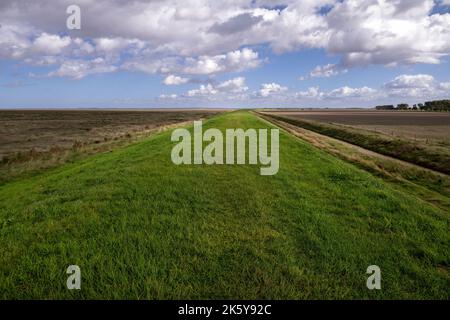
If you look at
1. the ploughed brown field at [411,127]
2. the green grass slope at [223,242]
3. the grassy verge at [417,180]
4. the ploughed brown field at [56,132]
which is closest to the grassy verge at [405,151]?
the grassy verge at [417,180]

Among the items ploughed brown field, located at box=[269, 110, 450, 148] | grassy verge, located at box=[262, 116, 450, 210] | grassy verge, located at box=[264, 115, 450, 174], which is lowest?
grassy verge, located at box=[262, 116, 450, 210]

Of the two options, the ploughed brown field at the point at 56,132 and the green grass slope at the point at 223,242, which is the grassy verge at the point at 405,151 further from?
the ploughed brown field at the point at 56,132

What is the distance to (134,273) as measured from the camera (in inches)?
226

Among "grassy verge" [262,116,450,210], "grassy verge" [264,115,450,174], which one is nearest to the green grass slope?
"grassy verge" [262,116,450,210]

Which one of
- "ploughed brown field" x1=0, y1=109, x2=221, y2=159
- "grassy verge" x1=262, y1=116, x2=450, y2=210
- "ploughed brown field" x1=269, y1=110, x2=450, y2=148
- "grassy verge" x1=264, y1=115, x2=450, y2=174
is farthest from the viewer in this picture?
"ploughed brown field" x1=269, y1=110, x2=450, y2=148

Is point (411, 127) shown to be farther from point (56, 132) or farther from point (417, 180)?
point (56, 132)

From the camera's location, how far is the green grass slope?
5453 mm

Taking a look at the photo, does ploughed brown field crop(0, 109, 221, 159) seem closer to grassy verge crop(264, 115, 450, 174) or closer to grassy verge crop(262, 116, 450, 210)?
grassy verge crop(262, 116, 450, 210)

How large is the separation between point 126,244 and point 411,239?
247 inches

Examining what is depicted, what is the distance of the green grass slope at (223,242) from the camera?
5.45m

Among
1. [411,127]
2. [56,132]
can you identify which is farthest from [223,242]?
A: [411,127]

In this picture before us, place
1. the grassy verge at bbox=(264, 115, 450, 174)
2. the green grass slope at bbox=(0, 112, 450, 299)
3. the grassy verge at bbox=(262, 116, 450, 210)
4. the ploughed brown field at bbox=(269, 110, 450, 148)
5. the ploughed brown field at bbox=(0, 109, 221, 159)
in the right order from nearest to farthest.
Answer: the green grass slope at bbox=(0, 112, 450, 299)
the grassy verge at bbox=(262, 116, 450, 210)
the grassy verge at bbox=(264, 115, 450, 174)
the ploughed brown field at bbox=(0, 109, 221, 159)
the ploughed brown field at bbox=(269, 110, 450, 148)

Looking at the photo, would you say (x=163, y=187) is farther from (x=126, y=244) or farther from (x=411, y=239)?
(x=411, y=239)
